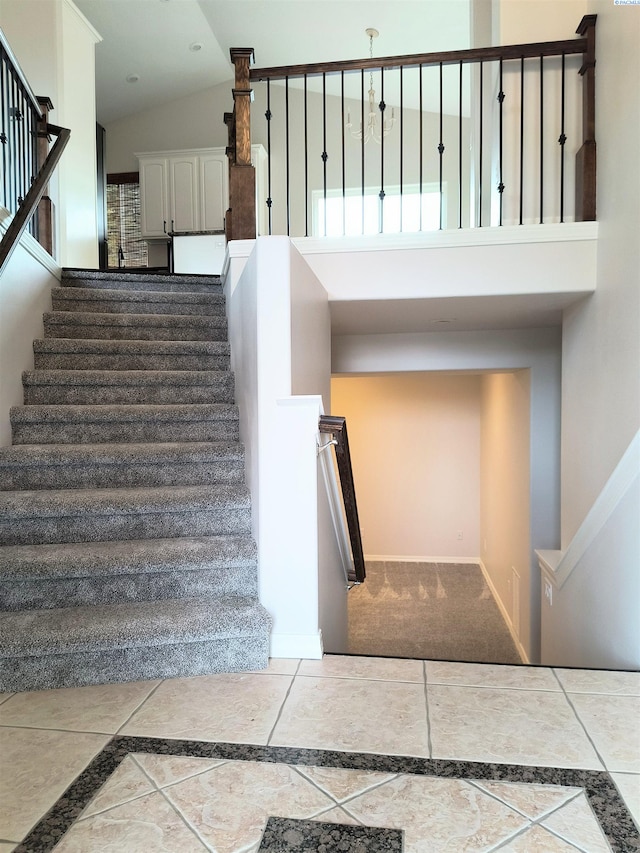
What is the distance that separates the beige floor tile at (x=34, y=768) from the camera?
4.42 feet

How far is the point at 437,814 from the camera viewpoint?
1347 millimetres

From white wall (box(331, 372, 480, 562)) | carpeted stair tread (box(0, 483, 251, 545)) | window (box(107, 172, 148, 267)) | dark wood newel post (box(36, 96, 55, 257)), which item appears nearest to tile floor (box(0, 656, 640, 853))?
carpeted stair tread (box(0, 483, 251, 545))

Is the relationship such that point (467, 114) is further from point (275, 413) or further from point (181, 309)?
point (275, 413)

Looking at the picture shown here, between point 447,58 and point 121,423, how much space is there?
269 centimetres

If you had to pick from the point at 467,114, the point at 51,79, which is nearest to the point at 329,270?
the point at 51,79

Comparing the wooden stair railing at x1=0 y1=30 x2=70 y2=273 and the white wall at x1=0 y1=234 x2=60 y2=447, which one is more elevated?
the wooden stair railing at x1=0 y1=30 x2=70 y2=273

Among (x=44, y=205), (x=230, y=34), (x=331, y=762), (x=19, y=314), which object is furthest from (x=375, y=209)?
(x=331, y=762)

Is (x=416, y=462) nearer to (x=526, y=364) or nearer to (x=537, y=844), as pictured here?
(x=526, y=364)

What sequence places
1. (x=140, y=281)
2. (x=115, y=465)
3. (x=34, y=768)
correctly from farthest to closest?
(x=140, y=281), (x=115, y=465), (x=34, y=768)

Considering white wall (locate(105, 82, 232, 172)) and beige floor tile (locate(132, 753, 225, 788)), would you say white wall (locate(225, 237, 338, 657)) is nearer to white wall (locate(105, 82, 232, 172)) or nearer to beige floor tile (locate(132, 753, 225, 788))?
beige floor tile (locate(132, 753, 225, 788))

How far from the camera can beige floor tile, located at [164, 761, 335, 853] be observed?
1294mm

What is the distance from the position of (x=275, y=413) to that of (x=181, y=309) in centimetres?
220

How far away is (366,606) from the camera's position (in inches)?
242

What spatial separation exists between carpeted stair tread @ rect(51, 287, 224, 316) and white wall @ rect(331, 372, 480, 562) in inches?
136
